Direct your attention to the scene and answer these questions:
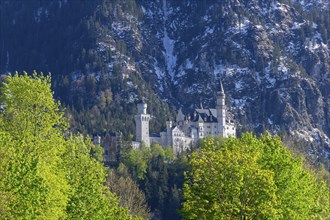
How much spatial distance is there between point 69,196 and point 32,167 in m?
12.7

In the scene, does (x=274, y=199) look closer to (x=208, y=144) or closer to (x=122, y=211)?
(x=208, y=144)

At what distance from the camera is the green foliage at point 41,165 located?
231 feet

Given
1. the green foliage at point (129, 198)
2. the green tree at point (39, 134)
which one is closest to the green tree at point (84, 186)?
the green tree at point (39, 134)

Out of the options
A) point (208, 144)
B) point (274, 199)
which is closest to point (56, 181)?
point (208, 144)

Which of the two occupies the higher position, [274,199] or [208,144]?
[208,144]

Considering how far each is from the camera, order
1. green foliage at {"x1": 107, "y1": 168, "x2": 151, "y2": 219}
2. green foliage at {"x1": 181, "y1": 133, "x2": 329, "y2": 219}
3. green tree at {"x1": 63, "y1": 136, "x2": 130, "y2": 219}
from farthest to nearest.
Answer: green foliage at {"x1": 107, "y1": 168, "x2": 151, "y2": 219} < green tree at {"x1": 63, "y1": 136, "x2": 130, "y2": 219} < green foliage at {"x1": 181, "y1": 133, "x2": 329, "y2": 219}

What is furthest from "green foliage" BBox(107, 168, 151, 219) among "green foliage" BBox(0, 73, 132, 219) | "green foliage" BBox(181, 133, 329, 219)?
"green foliage" BBox(181, 133, 329, 219)

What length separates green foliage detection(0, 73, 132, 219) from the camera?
70375mm

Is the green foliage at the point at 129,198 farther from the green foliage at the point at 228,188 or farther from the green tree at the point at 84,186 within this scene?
the green foliage at the point at 228,188

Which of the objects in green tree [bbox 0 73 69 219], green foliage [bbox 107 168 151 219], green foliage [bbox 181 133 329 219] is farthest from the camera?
green foliage [bbox 107 168 151 219]

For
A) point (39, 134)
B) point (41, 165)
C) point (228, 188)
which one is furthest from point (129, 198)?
point (228, 188)

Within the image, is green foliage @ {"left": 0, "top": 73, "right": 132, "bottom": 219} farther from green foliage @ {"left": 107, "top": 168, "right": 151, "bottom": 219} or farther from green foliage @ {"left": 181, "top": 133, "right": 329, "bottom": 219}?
green foliage @ {"left": 107, "top": 168, "right": 151, "bottom": 219}

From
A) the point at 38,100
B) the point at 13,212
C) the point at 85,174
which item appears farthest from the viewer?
the point at 85,174

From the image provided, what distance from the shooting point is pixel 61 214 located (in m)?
77.8
